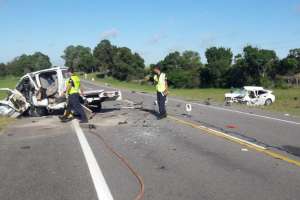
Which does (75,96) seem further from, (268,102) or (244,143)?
(268,102)

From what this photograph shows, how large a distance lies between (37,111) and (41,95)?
79cm

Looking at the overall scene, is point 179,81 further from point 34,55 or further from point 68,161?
point 34,55

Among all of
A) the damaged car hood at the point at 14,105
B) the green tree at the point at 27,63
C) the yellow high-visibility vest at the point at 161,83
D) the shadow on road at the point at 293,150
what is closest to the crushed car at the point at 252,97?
the yellow high-visibility vest at the point at 161,83

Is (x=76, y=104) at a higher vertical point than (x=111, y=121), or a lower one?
higher

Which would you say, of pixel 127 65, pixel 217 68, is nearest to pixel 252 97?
pixel 217 68

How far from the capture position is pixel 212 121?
1484 cm

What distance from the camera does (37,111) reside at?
59.4 ft

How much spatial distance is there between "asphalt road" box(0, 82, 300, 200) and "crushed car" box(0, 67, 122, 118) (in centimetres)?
398

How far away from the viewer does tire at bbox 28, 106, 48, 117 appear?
1805cm

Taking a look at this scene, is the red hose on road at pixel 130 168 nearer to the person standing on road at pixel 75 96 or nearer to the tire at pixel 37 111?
the person standing on road at pixel 75 96

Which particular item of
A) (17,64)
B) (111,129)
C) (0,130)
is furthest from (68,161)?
(17,64)

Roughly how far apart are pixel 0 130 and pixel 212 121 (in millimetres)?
6997

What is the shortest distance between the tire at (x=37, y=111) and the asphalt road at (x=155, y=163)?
4261 millimetres

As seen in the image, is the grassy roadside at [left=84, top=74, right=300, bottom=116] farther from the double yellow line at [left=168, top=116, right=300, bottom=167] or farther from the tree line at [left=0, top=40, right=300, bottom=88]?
the tree line at [left=0, top=40, right=300, bottom=88]
